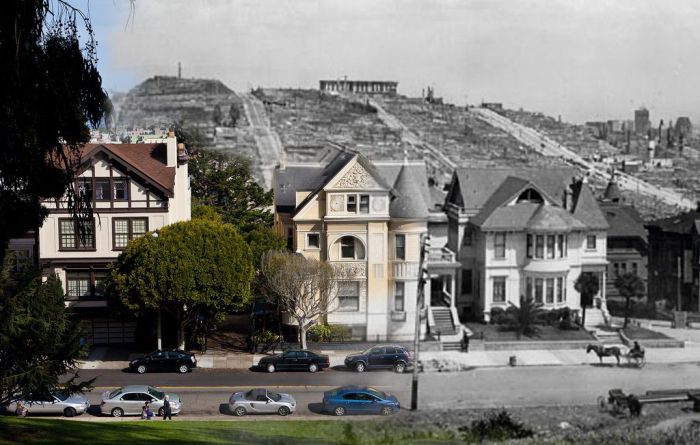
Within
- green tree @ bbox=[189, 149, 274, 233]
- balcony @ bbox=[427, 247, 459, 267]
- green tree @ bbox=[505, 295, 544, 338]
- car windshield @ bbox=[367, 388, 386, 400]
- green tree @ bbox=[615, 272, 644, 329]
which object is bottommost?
car windshield @ bbox=[367, 388, 386, 400]

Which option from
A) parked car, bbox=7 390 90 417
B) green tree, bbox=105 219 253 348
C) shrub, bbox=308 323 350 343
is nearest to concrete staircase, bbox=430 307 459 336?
shrub, bbox=308 323 350 343

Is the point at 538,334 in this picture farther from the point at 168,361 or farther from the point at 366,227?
the point at 168,361

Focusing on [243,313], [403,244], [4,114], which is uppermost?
[4,114]

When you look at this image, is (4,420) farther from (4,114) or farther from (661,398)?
(661,398)

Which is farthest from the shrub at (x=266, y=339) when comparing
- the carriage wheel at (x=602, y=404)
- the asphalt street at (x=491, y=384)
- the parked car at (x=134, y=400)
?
the carriage wheel at (x=602, y=404)

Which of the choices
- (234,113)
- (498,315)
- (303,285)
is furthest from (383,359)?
(234,113)

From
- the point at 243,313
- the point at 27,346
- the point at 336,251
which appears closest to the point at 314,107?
the point at 336,251

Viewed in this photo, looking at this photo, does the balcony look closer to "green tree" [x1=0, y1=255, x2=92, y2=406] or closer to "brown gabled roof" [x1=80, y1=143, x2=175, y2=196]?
"brown gabled roof" [x1=80, y1=143, x2=175, y2=196]
